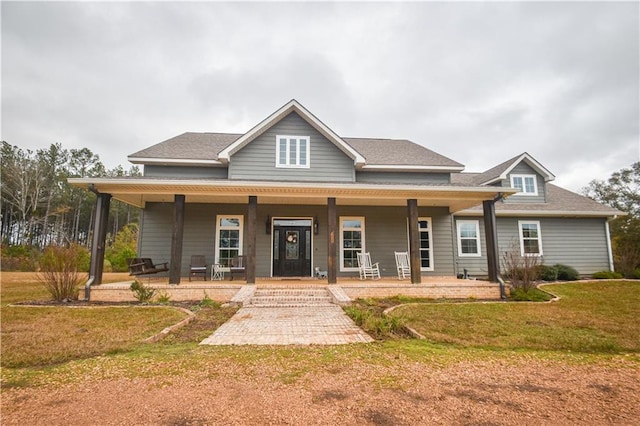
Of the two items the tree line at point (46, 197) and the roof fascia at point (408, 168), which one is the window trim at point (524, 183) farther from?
the tree line at point (46, 197)

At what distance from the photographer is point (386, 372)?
11.4 ft

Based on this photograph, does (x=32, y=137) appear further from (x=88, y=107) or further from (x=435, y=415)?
(x=435, y=415)

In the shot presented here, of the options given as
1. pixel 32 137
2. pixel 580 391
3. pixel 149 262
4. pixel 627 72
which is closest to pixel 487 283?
pixel 580 391

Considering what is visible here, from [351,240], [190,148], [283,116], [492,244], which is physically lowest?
[492,244]

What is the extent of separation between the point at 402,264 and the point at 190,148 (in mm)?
9721

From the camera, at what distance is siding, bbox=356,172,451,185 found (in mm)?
12549

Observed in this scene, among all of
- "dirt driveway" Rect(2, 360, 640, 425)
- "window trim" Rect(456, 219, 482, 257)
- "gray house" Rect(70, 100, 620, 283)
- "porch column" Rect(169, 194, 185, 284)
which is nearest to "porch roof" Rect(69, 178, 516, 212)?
"gray house" Rect(70, 100, 620, 283)

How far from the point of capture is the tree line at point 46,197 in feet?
101

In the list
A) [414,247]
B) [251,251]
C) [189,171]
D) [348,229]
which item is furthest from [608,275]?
[189,171]

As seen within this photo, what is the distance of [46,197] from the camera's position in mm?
32625

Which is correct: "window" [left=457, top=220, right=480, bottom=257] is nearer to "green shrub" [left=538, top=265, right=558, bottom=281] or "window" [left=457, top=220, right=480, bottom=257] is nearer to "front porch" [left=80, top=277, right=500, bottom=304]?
"green shrub" [left=538, top=265, right=558, bottom=281]

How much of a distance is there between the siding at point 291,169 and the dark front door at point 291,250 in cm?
197

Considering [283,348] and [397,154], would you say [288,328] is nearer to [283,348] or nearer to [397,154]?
[283,348]

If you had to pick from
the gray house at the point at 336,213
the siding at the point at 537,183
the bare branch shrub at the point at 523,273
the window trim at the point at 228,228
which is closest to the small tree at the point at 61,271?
the gray house at the point at 336,213
